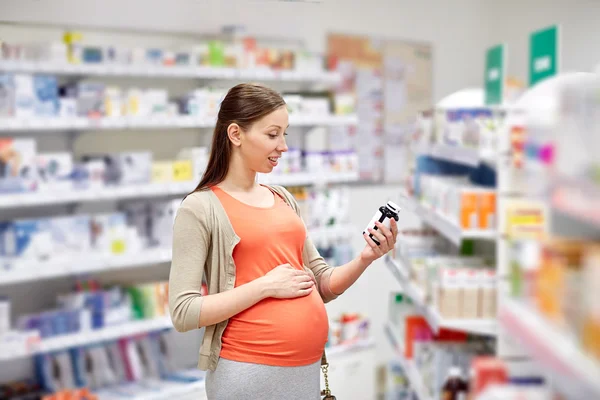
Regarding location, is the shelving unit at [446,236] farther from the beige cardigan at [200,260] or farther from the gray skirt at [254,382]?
the beige cardigan at [200,260]

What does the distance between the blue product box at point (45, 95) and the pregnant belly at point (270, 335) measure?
2414mm

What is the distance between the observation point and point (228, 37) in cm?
536

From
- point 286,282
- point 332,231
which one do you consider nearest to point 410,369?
point 332,231

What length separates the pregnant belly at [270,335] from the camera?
2.29 meters

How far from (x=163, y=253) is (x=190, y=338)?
0.87 metres

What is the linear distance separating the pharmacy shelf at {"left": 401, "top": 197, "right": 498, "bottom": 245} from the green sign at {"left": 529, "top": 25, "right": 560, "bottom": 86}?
76 cm

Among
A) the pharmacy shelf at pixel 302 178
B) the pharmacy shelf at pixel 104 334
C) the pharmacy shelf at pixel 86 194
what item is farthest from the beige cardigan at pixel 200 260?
A: the pharmacy shelf at pixel 302 178

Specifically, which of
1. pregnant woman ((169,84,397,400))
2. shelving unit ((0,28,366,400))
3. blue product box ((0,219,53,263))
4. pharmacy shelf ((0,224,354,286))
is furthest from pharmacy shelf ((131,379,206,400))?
pregnant woman ((169,84,397,400))

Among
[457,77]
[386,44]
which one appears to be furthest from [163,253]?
[457,77]

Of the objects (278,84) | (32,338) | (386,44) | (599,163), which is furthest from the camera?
(386,44)

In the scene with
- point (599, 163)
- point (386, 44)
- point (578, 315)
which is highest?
point (386, 44)

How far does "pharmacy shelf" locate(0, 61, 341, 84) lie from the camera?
4.22 meters

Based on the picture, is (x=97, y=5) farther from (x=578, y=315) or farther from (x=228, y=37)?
(x=578, y=315)

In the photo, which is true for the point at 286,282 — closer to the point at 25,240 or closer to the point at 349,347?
the point at 25,240
